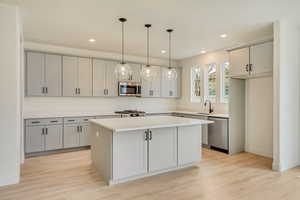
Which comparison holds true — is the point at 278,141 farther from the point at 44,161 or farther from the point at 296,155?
the point at 44,161

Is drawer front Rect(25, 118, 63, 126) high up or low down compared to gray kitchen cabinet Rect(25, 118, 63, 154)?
up

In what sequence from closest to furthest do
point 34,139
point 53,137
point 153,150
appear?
1. point 153,150
2. point 34,139
3. point 53,137

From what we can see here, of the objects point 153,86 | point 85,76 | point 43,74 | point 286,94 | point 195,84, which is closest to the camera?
point 286,94

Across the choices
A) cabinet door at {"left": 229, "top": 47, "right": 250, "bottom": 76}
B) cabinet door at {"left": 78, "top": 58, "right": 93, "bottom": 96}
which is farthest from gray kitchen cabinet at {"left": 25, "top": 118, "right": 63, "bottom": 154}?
cabinet door at {"left": 229, "top": 47, "right": 250, "bottom": 76}

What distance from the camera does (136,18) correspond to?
3.33 metres

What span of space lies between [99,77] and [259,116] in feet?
13.7

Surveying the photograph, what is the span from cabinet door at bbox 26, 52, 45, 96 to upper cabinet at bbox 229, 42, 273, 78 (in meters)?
4.47

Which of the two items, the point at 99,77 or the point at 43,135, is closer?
the point at 43,135

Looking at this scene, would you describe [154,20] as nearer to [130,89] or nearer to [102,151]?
[102,151]

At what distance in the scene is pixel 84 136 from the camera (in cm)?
496

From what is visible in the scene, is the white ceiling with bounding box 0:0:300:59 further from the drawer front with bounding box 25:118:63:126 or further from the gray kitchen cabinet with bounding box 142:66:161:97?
the drawer front with bounding box 25:118:63:126

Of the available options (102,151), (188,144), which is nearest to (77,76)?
(102,151)

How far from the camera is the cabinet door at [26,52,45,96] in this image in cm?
456

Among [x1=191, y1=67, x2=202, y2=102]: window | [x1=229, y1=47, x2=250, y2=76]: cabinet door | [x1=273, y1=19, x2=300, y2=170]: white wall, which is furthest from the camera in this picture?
[x1=191, y1=67, x2=202, y2=102]: window
